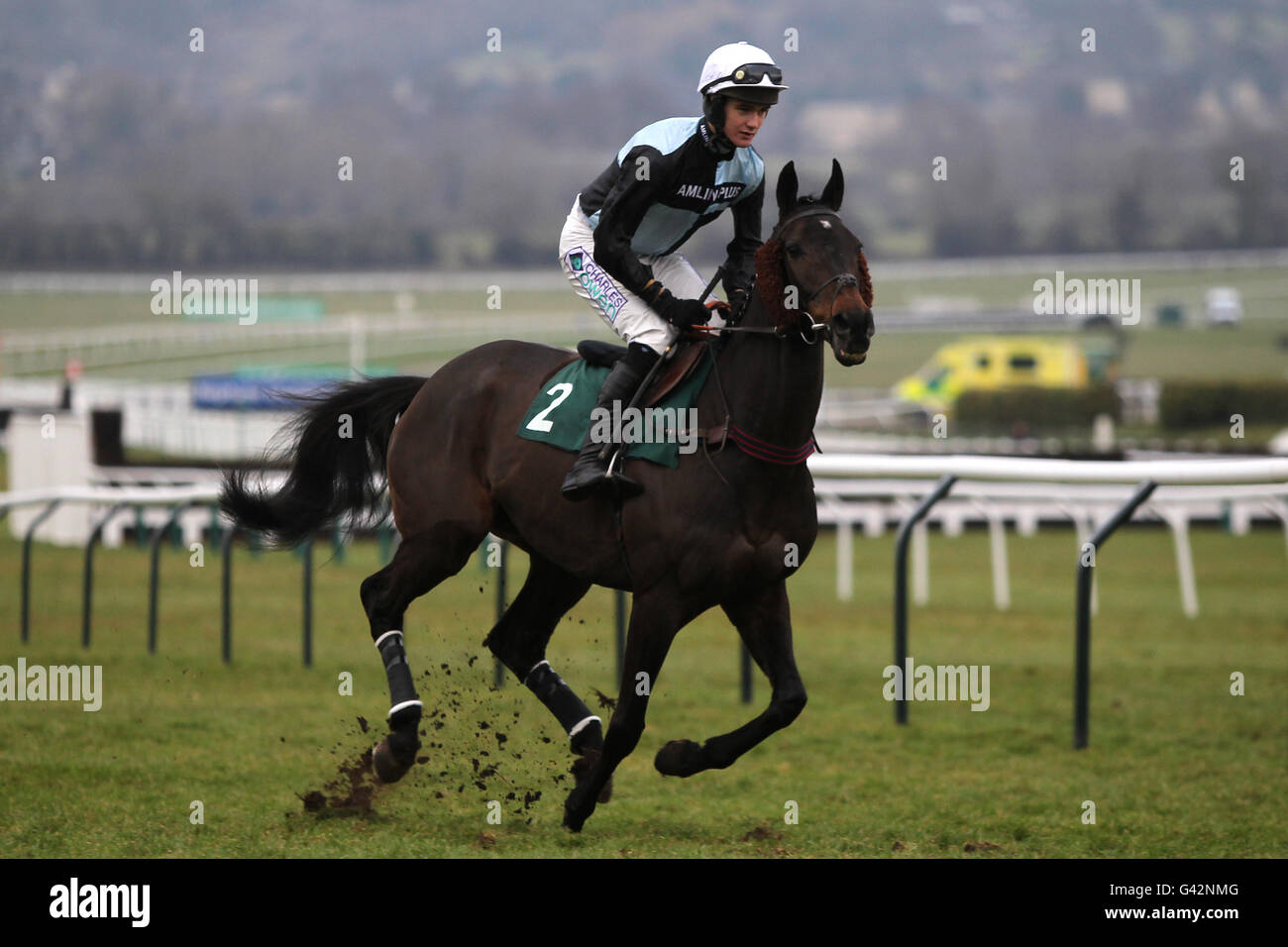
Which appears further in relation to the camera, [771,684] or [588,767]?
[588,767]

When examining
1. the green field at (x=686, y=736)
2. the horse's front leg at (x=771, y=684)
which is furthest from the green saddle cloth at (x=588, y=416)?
the green field at (x=686, y=736)

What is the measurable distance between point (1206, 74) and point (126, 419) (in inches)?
5825

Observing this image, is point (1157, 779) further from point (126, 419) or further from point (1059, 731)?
point (126, 419)

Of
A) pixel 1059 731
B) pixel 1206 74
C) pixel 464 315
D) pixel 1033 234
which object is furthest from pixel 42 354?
pixel 1206 74

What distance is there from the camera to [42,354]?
4244cm

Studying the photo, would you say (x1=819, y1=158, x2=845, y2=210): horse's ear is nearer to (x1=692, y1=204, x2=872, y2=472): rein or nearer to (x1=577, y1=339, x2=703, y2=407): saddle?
(x1=692, y1=204, x2=872, y2=472): rein

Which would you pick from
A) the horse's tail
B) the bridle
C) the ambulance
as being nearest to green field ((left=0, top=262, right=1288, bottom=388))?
the ambulance

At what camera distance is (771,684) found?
4891 mm

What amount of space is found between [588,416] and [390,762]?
1239 mm

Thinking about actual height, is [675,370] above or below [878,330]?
below

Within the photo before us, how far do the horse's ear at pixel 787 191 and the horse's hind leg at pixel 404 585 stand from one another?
152 centimetres

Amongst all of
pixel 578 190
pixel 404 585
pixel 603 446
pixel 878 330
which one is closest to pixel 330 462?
pixel 404 585

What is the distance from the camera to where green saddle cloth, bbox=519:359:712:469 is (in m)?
4.97

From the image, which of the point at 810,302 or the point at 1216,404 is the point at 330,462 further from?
the point at 1216,404
